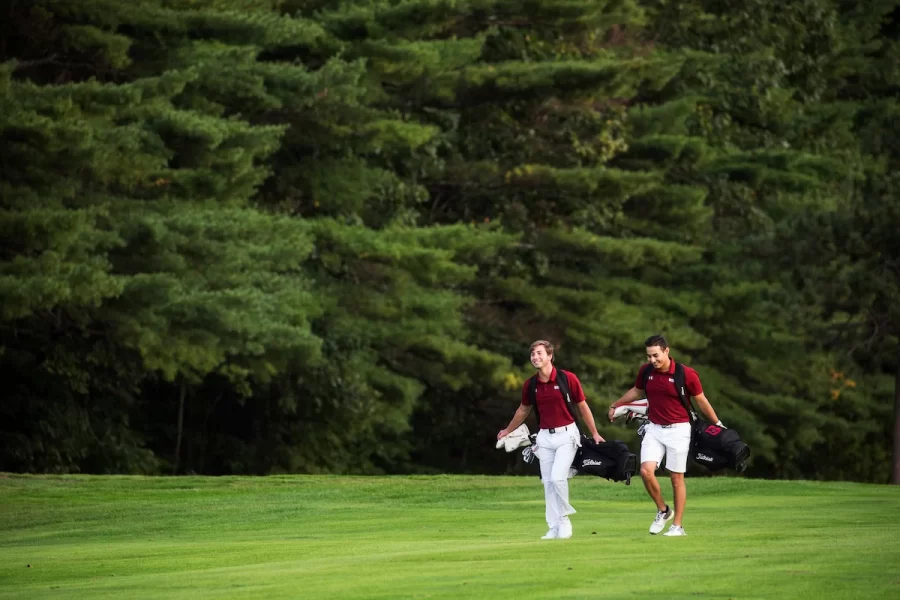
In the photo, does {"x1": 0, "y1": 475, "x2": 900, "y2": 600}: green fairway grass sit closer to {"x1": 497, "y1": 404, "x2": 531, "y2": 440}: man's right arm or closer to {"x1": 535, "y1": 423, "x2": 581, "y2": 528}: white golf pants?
{"x1": 535, "y1": 423, "x2": 581, "y2": 528}: white golf pants

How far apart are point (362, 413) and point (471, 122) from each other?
9.34 m

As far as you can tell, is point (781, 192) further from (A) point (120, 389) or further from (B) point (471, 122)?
(A) point (120, 389)

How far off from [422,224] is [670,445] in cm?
2711

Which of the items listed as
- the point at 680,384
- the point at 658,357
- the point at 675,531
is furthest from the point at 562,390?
the point at 675,531

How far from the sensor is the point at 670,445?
550 inches

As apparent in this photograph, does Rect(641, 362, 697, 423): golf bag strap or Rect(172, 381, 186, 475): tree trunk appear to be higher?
Rect(641, 362, 697, 423): golf bag strap

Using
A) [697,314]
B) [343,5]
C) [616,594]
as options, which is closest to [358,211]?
[343,5]

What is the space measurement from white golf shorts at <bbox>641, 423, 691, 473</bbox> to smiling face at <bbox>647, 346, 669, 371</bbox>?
532 millimetres

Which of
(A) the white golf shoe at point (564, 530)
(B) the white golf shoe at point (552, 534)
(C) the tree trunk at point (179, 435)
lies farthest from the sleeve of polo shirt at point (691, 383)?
(C) the tree trunk at point (179, 435)

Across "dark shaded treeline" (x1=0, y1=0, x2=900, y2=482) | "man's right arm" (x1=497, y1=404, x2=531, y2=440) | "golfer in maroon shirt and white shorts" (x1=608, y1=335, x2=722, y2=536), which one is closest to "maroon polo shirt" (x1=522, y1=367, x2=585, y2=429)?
"man's right arm" (x1=497, y1=404, x2=531, y2=440)

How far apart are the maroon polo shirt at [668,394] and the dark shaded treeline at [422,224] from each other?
13.9m

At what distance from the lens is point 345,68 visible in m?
33.3

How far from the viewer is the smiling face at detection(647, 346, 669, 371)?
13648mm

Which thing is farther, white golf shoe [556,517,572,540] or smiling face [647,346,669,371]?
white golf shoe [556,517,572,540]
